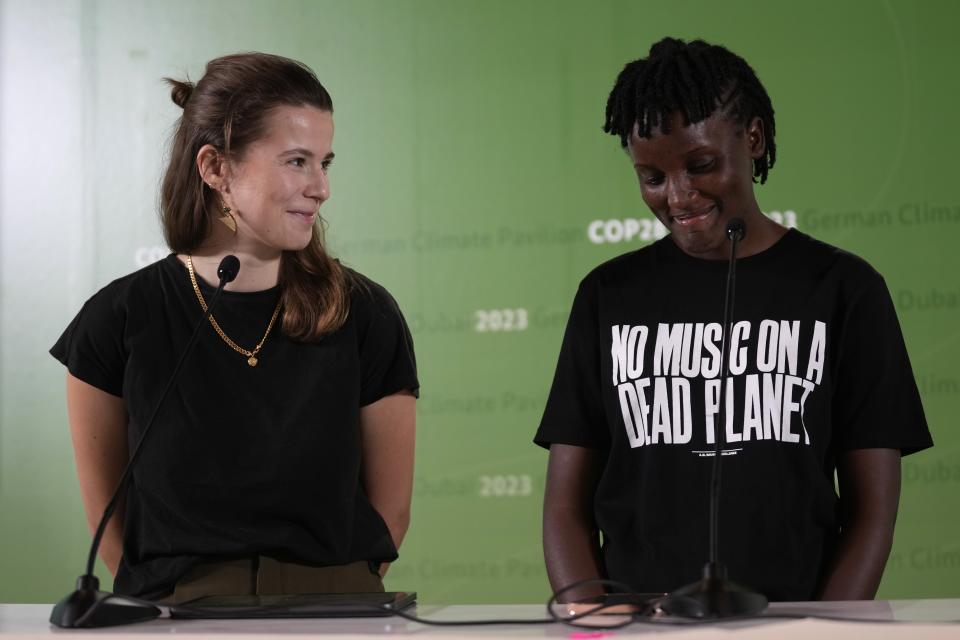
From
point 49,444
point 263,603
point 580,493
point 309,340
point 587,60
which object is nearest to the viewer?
point 263,603

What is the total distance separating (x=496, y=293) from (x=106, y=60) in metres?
1.44

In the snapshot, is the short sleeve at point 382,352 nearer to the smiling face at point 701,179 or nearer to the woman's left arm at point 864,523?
the smiling face at point 701,179

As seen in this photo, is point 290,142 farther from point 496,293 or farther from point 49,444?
point 49,444

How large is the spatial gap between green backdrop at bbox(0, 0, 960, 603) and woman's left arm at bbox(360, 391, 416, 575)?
1367 mm

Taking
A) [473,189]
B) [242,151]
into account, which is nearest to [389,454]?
[242,151]

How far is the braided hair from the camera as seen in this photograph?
1.69 m

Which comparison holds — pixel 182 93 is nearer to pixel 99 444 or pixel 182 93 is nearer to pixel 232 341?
pixel 232 341

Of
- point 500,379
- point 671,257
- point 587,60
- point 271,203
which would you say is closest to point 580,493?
point 671,257

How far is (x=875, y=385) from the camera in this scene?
63.7 inches

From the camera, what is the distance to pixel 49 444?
3.60 metres

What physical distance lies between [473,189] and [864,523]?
6.62ft

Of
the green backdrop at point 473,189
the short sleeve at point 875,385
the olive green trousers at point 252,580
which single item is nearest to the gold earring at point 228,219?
the olive green trousers at point 252,580

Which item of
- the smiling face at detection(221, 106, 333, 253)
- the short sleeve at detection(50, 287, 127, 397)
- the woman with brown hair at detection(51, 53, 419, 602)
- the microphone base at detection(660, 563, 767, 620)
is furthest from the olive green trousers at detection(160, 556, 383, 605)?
the microphone base at detection(660, 563, 767, 620)

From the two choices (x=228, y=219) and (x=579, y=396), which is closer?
(x=579, y=396)
